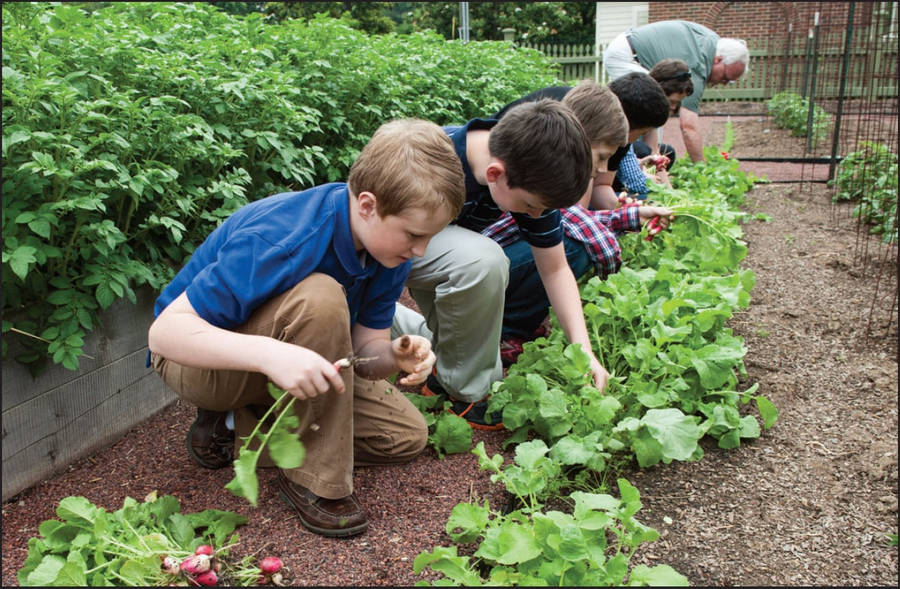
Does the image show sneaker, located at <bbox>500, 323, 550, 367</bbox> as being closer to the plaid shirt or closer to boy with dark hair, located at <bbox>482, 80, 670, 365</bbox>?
boy with dark hair, located at <bbox>482, 80, 670, 365</bbox>

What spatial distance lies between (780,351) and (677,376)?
82cm

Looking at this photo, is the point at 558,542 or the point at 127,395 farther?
the point at 127,395

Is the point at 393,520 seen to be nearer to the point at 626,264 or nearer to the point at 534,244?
the point at 534,244

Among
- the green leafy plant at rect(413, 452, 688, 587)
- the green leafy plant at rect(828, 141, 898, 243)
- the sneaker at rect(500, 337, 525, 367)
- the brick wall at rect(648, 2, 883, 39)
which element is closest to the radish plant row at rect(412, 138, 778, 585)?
the green leafy plant at rect(413, 452, 688, 587)

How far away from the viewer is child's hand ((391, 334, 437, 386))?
5.26ft

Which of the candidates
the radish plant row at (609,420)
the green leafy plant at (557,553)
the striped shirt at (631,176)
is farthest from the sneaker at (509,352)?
the striped shirt at (631,176)

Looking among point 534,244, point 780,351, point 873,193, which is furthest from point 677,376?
point 873,193

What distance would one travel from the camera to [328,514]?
1725 millimetres

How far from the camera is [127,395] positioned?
7.30 feet

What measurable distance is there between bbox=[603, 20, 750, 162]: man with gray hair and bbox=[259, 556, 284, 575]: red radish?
463 cm

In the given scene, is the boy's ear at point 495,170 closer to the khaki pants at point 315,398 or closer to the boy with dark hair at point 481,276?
the boy with dark hair at point 481,276

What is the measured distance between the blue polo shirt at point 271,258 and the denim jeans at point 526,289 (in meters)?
0.94

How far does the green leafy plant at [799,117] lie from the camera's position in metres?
9.08

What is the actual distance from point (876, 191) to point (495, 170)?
148 inches
